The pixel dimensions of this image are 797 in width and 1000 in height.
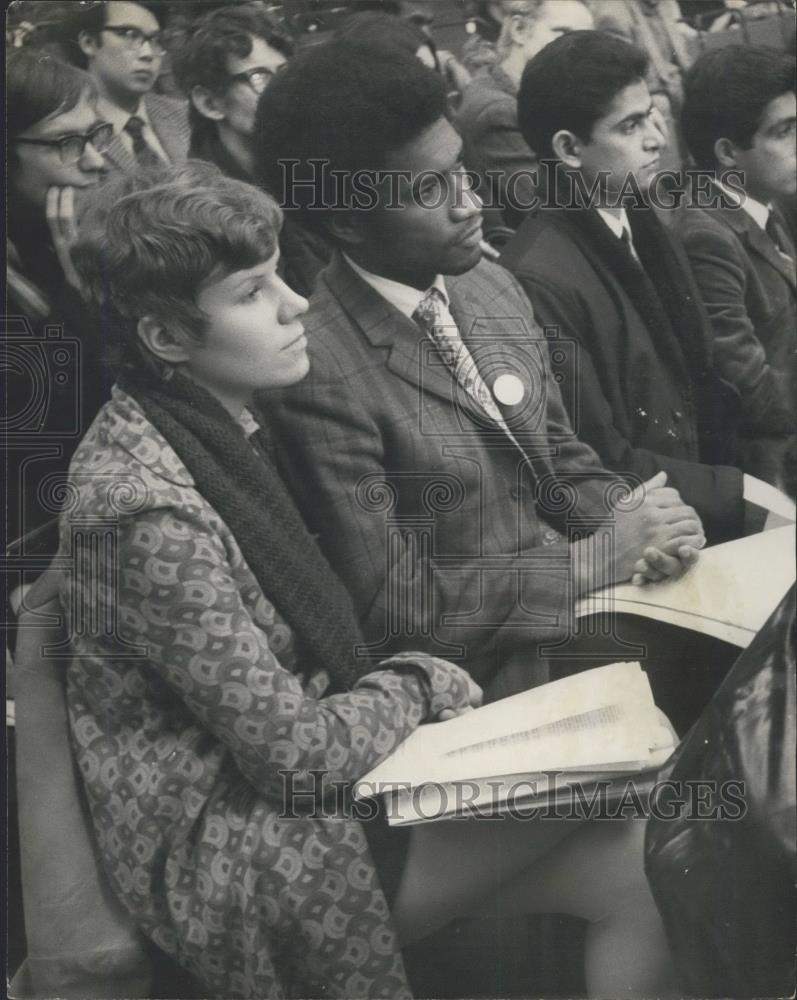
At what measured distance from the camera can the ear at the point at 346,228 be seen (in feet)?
9.58

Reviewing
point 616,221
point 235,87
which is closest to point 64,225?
point 235,87

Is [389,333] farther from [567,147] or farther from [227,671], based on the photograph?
[227,671]

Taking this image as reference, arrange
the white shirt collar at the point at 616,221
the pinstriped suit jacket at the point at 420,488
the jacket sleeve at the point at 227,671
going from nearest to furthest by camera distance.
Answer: the jacket sleeve at the point at 227,671
the pinstriped suit jacket at the point at 420,488
the white shirt collar at the point at 616,221

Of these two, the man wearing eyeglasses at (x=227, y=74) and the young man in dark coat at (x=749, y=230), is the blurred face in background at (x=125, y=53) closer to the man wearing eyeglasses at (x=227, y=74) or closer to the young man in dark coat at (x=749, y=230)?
the man wearing eyeglasses at (x=227, y=74)

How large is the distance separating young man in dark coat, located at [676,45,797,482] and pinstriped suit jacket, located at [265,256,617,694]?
487 millimetres

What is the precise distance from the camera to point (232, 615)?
277 centimetres

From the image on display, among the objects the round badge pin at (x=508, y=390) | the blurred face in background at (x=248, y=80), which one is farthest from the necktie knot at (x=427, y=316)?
the blurred face in background at (x=248, y=80)

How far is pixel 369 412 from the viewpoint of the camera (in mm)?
2900

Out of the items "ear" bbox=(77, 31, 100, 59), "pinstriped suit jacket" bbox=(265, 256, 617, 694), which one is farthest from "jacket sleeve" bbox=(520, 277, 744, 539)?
"ear" bbox=(77, 31, 100, 59)

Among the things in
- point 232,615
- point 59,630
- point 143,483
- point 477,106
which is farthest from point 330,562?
point 477,106

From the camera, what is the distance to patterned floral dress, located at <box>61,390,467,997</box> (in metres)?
2.79

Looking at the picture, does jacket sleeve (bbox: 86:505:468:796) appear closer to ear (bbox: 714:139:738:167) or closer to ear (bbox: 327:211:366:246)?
ear (bbox: 327:211:366:246)

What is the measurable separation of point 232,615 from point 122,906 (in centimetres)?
79

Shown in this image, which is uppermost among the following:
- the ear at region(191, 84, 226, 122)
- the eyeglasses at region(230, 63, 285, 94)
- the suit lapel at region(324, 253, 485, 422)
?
the eyeglasses at region(230, 63, 285, 94)
